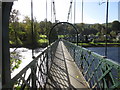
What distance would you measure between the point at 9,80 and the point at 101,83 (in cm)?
149

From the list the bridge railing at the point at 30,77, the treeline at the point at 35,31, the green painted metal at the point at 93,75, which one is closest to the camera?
the bridge railing at the point at 30,77

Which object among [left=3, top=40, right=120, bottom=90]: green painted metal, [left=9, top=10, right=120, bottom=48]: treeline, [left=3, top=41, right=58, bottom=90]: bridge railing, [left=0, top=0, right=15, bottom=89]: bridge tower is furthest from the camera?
[left=9, top=10, right=120, bottom=48]: treeline

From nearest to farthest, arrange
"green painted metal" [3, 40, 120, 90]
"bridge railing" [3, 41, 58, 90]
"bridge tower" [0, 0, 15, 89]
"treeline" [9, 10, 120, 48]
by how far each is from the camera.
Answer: "bridge tower" [0, 0, 15, 89], "bridge railing" [3, 41, 58, 90], "green painted metal" [3, 40, 120, 90], "treeline" [9, 10, 120, 48]

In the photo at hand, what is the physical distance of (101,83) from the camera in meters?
2.17

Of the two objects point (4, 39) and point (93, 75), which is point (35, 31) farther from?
point (4, 39)

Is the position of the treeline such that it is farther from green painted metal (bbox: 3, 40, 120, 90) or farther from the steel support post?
the steel support post

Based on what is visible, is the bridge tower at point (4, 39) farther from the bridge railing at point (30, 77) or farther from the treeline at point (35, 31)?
the treeline at point (35, 31)

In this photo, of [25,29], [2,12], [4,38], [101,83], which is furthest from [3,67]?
[25,29]

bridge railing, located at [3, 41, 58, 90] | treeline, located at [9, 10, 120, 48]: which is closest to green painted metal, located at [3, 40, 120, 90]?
bridge railing, located at [3, 41, 58, 90]

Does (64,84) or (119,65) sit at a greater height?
(119,65)

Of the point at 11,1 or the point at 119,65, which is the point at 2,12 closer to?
the point at 11,1

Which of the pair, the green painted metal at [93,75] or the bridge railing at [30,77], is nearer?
the bridge railing at [30,77]

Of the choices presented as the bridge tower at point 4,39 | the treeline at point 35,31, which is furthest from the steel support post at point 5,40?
the treeline at point 35,31

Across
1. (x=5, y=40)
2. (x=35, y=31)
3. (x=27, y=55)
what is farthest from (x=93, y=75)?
(x=27, y=55)
